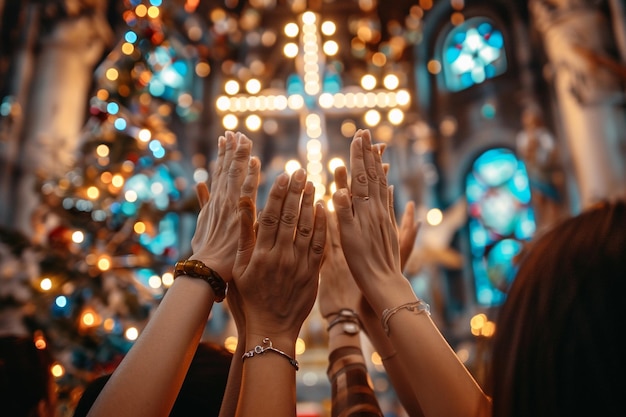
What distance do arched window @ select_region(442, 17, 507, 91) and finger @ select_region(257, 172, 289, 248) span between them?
9.78 metres

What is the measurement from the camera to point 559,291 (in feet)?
2.62

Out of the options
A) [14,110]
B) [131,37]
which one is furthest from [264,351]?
[14,110]

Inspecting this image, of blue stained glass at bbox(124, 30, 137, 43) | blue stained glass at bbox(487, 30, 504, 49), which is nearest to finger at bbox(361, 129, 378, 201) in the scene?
blue stained glass at bbox(124, 30, 137, 43)

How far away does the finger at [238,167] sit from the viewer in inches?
50.1

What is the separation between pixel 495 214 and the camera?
359 inches

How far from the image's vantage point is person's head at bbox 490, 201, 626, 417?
0.74 m

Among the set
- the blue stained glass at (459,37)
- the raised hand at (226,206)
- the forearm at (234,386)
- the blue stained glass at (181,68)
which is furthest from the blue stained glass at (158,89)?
the forearm at (234,386)

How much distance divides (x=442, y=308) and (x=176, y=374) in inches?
300

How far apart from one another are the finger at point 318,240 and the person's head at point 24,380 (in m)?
0.65

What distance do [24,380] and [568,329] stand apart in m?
1.05

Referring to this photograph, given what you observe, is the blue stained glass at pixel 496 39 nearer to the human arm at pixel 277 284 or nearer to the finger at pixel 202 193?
the finger at pixel 202 193

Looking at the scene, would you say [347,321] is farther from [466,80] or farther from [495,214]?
[466,80]

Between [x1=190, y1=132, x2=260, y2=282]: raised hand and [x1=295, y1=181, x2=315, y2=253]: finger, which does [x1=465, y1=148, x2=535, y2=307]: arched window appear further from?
[x1=295, y1=181, x2=315, y2=253]: finger

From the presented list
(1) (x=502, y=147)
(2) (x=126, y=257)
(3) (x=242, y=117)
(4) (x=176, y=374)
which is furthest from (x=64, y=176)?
(1) (x=502, y=147)
